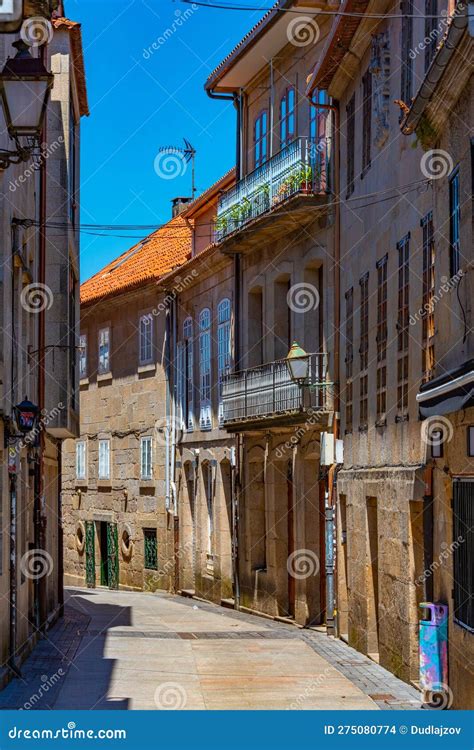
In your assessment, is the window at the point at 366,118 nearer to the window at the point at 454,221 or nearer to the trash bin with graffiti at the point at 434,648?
the window at the point at 454,221

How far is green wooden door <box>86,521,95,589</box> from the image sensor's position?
3603 cm

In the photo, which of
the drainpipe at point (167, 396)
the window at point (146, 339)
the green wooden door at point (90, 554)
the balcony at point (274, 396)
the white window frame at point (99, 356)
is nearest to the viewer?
the balcony at point (274, 396)

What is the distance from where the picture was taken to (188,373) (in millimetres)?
30719

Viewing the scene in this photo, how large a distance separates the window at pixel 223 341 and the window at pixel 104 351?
8232 mm

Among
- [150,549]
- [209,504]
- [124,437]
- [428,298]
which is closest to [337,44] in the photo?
[428,298]

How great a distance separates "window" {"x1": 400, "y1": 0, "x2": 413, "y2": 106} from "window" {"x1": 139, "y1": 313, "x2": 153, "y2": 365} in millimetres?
18388

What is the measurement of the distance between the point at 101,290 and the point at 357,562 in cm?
1922

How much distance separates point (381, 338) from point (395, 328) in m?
1.03

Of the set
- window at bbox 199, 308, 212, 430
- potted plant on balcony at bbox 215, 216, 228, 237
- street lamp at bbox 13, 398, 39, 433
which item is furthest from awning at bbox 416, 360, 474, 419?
window at bbox 199, 308, 212, 430

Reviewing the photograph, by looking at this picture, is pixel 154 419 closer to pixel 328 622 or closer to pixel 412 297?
pixel 328 622

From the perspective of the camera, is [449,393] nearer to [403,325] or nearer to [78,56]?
Result: [403,325]

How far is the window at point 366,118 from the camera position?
703 inches

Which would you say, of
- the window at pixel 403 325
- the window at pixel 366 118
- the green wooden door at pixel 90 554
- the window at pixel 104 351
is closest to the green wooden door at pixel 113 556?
the green wooden door at pixel 90 554

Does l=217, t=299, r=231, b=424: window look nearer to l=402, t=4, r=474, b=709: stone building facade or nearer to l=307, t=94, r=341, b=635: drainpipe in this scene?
l=307, t=94, r=341, b=635: drainpipe
